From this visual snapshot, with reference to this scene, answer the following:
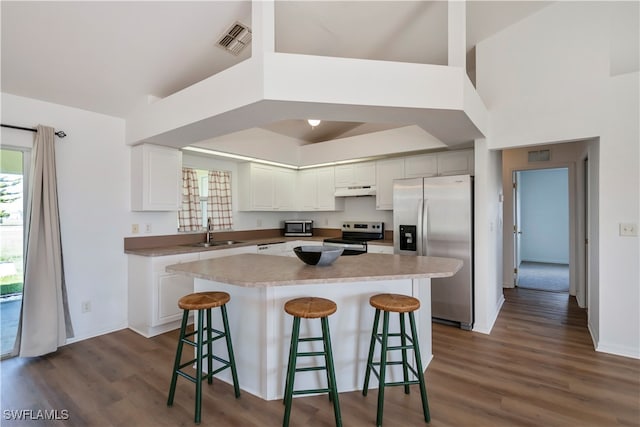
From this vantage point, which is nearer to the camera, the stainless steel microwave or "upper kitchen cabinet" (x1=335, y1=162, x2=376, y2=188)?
"upper kitchen cabinet" (x1=335, y1=162, x2=376, y2=188)

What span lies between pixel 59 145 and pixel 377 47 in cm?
348

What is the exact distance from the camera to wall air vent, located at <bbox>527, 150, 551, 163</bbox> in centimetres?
477

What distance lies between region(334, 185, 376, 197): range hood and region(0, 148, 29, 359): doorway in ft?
12.2

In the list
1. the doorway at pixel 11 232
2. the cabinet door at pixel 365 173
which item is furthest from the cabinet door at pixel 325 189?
the doorway at pixel 11 232

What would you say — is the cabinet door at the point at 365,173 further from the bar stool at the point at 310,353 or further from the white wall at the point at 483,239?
the bar stool at the point at 310,353

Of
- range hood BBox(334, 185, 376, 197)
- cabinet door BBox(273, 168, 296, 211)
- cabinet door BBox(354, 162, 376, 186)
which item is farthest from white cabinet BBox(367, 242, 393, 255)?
cabinet door BBox(273, 168, 296, 211)

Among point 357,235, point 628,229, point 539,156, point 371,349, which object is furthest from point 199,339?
point 539,156

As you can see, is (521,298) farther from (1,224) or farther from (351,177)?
(1,224)

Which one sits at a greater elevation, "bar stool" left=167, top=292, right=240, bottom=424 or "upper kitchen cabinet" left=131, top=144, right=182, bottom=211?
"upper kitchen cabinet" left=131, top=144, right=182, bottom=211

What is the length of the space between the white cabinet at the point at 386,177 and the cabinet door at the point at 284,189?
1576 millimetres

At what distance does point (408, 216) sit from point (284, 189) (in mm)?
2272

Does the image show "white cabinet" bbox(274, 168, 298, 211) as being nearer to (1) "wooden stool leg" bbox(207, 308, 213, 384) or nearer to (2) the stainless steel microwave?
(2) the stainless steel microwave

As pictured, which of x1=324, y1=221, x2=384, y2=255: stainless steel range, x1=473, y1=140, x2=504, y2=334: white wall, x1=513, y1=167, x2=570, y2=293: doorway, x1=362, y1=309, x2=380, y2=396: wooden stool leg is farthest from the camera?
x1=513, y1=167, x2=570, y2=293: doorway

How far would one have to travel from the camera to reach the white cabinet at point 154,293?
10.5 ft
